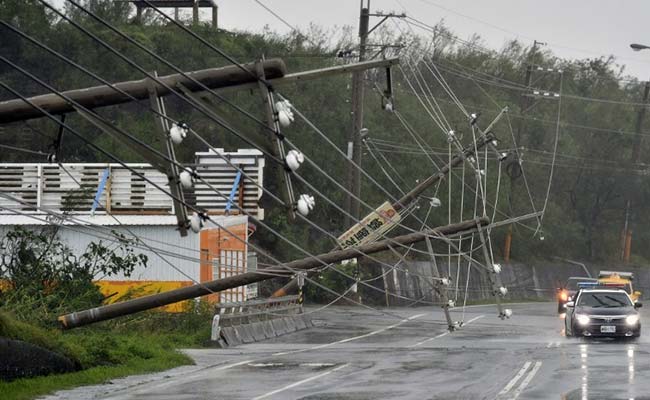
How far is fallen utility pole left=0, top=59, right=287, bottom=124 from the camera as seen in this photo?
19031mm

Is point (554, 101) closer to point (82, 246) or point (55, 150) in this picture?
point (82, 246)

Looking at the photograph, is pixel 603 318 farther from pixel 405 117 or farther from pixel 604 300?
pixel 405 117

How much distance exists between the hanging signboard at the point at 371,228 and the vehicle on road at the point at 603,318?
552 centimetres

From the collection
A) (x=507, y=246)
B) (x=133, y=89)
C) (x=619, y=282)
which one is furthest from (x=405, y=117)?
(x=133, y=89)

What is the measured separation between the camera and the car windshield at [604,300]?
37.2 metres

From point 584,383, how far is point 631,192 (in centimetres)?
6538

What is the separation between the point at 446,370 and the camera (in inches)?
1012

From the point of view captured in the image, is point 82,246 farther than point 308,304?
No

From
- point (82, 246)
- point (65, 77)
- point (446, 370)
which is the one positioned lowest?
point (446, 370)

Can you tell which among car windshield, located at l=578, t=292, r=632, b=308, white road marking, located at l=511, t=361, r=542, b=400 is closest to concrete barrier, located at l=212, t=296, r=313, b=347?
car windshield, located at l=578, t=292, r=632, b=308

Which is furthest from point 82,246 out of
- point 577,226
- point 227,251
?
point 577,226

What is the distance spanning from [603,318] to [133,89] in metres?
20.1

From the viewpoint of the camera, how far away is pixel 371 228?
135 ft

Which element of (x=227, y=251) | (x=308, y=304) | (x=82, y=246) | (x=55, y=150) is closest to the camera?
(x=55, y=150)
